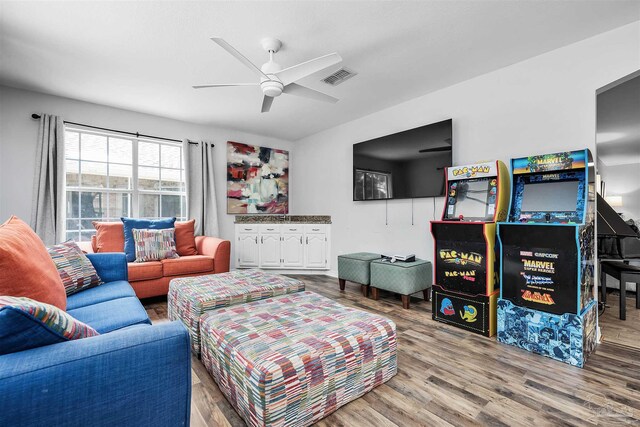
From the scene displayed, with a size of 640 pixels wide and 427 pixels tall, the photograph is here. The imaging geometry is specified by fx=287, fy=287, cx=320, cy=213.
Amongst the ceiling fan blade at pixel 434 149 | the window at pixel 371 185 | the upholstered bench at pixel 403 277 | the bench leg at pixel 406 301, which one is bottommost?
the bench leg at pixel 406 301

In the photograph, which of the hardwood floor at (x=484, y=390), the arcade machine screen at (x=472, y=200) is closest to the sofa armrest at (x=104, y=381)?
the hardwood floor at (x=484, y=390)

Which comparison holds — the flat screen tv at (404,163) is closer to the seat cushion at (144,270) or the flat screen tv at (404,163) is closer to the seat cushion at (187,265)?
the seat cushion at (187,265)

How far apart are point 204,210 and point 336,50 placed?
3.17 meters

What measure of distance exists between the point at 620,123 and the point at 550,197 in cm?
308

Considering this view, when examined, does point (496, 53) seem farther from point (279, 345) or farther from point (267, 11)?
Answer: point (279, 345)

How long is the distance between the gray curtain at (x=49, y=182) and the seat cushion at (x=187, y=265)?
4.60ft

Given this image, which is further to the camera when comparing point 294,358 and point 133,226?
point 133,226

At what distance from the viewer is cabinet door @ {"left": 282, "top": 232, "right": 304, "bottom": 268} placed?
489cm

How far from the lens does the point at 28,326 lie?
78 cm

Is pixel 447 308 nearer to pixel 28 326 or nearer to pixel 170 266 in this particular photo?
pixel 28 326

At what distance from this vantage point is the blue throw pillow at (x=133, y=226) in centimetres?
347

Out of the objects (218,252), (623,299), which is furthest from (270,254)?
(623,299)

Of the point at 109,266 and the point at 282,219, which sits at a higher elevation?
the point at 282,219

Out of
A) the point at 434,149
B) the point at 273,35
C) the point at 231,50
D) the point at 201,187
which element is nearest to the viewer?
the point at 231,50
